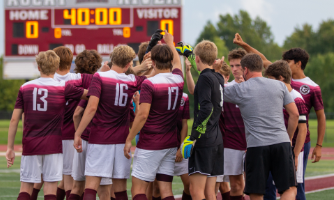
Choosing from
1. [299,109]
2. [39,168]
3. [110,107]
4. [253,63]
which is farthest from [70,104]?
[299,109]

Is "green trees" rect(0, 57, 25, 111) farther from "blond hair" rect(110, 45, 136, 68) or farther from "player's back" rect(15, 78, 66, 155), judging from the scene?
"blond hair" rect(110, 45, 136, 68)

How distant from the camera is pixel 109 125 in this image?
5.02 meters

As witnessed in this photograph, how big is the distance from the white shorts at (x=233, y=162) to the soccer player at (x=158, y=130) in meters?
0.93

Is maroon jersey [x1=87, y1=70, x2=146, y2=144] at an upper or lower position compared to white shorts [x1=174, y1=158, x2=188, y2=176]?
upper

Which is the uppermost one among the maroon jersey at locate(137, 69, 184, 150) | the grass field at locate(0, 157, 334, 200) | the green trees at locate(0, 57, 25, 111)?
the maroon jersey at locate(137, 69, 184, 150)

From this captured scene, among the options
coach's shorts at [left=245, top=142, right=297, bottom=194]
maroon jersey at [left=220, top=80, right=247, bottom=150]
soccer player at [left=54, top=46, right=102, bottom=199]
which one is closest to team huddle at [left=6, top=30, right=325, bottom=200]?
coach's shorts at [left=245, top=142, right=297, bottom=194]

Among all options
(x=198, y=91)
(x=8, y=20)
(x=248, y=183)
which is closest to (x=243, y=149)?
(x=248, y=183)

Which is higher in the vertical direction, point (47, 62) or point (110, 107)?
point (47, 62)

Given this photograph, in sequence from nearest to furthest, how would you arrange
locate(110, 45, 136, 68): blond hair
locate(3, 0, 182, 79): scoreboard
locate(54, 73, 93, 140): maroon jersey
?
locate(110, 45, 136, 68): blond hair → locate(54, 73, 93, 140): maroon jersey → locate(3, 0, 182, 79): scoreboard

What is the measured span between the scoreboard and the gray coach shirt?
10.2 m

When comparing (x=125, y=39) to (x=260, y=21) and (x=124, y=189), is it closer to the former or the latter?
(x=124, y=189)

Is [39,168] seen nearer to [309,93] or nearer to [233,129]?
[233,129]

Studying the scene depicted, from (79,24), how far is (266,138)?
11993 mm

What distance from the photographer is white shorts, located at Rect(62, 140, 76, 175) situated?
5637mm
